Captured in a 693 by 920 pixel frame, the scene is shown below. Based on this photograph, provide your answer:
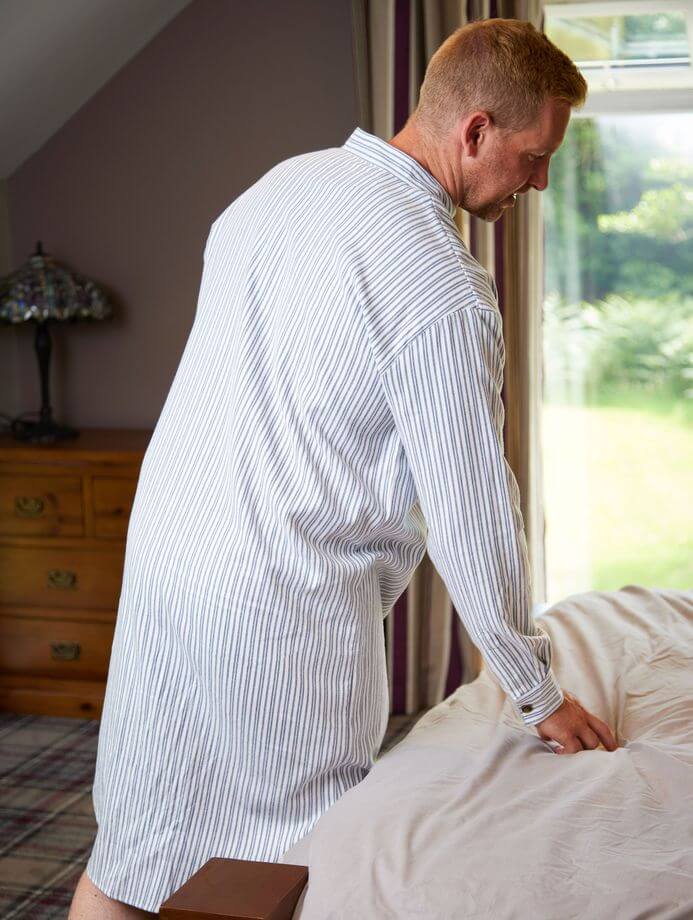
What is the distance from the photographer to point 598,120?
3209mm

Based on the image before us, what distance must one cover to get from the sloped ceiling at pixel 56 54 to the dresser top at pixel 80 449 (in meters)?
0.95

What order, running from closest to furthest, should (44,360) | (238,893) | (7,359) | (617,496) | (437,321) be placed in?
(238,893), (437,321), (44,360), (617,496), (7,359)

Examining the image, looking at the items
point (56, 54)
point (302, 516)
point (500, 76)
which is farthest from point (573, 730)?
point (56, 54)

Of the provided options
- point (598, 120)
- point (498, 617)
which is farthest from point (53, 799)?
point (598, 120)

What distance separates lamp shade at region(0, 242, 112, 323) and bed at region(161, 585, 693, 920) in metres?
2.12

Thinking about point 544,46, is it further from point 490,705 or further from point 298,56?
point 298,56

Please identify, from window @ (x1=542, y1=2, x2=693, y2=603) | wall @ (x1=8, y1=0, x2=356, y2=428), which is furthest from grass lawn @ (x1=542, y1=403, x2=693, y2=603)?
wall @ (x1=8, y1=0, x2=356, y2=428)

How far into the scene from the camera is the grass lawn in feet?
10.9

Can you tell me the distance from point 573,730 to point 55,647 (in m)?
2.24

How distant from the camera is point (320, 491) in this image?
1152 mm

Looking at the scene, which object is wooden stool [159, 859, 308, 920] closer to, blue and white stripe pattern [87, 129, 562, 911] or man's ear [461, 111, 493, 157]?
blue and white stripe pattern [87, 129, 562, 911]

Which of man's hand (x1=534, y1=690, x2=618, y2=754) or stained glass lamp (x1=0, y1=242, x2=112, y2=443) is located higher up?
stained glass lamp (x1=0, y1=242, x2=112, y2=443)

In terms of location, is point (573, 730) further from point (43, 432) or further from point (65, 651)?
point (43, 432)

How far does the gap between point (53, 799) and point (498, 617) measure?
1869mm
